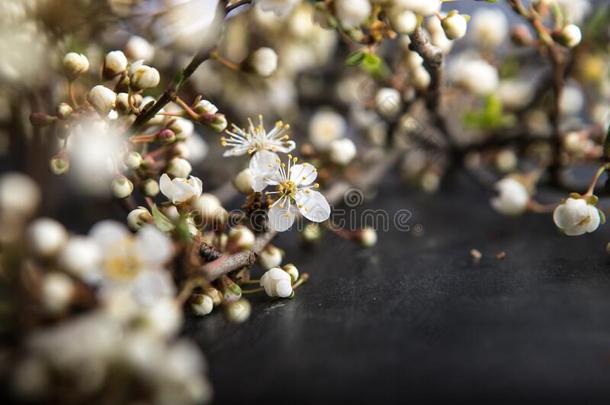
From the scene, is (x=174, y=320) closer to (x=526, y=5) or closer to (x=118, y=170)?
(x=118, y=170)

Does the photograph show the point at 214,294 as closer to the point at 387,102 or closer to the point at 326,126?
the point at 387,102

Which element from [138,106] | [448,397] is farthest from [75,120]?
[448,397]

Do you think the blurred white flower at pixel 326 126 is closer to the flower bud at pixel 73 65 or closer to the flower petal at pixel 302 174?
the flower petal at pixel 302 174

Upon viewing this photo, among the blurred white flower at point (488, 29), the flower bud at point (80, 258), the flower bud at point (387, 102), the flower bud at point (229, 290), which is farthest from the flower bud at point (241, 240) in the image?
the blurred white flower at point (488, 29)

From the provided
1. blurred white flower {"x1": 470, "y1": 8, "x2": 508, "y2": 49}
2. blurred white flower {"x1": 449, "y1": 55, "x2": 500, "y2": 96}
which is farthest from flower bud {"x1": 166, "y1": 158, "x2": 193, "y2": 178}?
blurred white flower {"x1": 470, "y1": 8, "x2": 508, "y2": 49}

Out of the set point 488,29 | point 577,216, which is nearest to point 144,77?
point 577,216

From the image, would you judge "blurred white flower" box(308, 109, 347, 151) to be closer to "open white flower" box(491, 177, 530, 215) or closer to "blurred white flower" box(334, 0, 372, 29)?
"open white flower" box(491, 177, 530, 215)
